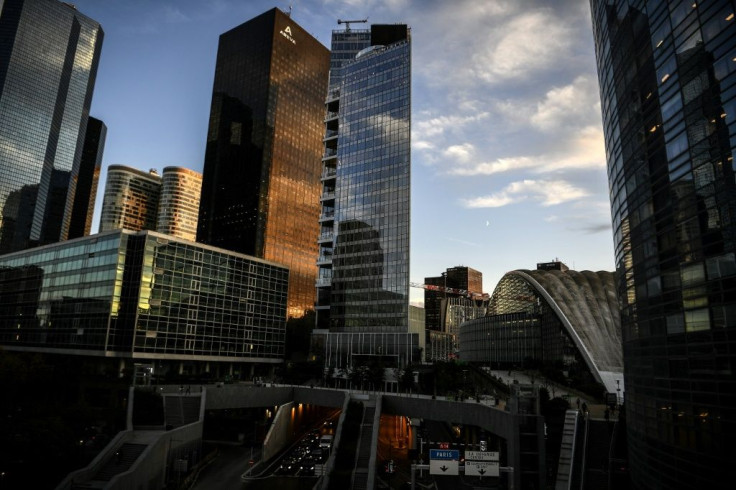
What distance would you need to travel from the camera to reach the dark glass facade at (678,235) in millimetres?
26125

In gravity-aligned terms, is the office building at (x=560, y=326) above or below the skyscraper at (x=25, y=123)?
below

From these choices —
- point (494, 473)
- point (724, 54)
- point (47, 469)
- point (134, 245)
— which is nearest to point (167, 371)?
point (134, 245)

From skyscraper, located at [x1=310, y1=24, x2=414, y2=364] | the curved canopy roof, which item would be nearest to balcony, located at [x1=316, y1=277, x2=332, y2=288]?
skyscraper, located at [x1=310, y1=24, x2=414, y2=364]

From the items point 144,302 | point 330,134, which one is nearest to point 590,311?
point 330,134

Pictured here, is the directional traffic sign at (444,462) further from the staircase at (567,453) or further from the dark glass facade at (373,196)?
the dark glass facade at (373,196)

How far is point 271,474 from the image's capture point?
51812mm

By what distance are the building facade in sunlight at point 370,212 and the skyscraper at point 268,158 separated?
2371 inches

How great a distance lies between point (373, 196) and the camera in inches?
4365

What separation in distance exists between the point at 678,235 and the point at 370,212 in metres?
82.5

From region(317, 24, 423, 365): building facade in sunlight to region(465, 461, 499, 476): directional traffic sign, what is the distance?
219 ft

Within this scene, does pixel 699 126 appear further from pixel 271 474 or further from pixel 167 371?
pixel 167 371

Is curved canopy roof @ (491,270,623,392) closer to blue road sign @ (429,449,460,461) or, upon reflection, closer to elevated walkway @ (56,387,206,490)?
blue road sign @ (429,449,460,461)

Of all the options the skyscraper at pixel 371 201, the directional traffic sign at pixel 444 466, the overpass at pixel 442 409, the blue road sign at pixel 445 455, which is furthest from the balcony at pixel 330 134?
the directional traffic sign at pixel 444 466

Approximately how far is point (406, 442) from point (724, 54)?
201ft
